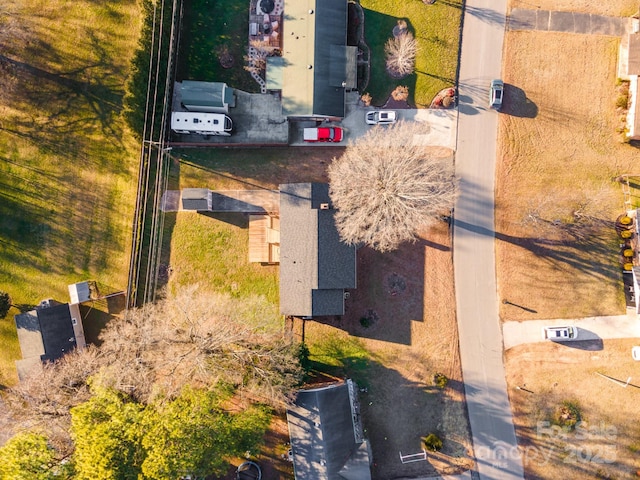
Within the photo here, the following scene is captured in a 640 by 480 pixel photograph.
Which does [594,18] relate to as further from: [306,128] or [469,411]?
[469,411]

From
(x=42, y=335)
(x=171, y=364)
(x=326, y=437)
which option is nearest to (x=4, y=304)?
(x=42, y=335)

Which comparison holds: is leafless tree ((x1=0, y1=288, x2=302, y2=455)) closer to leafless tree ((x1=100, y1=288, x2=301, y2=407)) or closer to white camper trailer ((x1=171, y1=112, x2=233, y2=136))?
leafless tree ((x1=100, y1=288, x2=301, y2=407))

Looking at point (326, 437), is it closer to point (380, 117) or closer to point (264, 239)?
point (264, 239)

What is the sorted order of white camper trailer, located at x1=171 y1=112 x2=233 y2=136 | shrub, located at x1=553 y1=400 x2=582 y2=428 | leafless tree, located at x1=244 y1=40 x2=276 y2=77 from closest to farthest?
shrub, located at x1=553 y1=400 x2=582 y2=428 < white camper trailer, located at x1=171 y1=112 x2=233 y2=136 < leafless tree, located at x1=244 y1=40 x2=276 y2=77

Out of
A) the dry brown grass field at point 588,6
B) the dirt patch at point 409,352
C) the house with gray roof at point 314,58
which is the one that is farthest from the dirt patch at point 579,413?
the dry brown grass field at point 588,6

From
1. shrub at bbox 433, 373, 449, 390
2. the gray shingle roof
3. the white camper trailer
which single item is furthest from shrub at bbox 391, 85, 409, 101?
shrub at bbox 433, 373, 449, 390

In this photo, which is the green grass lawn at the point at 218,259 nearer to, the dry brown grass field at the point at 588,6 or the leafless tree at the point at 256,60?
the leafless tree at the point at 256,60
